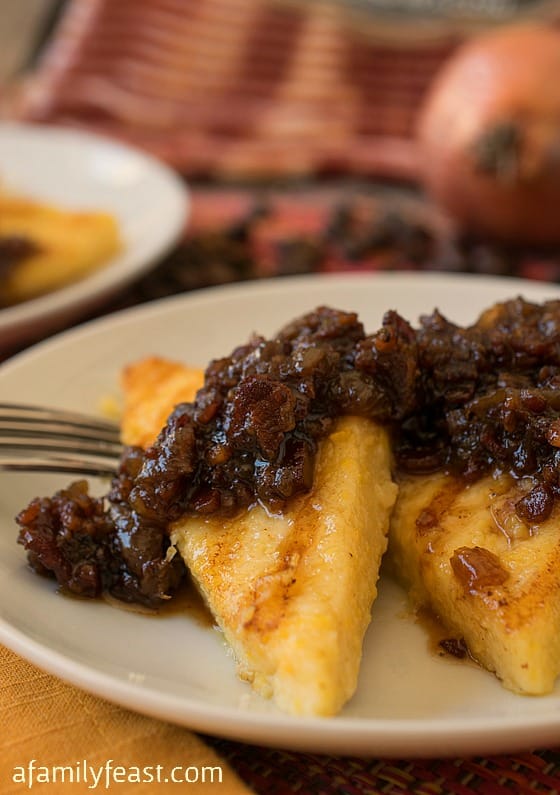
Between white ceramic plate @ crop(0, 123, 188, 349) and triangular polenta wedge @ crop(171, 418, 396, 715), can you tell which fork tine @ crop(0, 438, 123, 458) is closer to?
triangular polenta wedge @ crop(171, 418, 396, 715)

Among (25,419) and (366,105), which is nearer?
(25,419)

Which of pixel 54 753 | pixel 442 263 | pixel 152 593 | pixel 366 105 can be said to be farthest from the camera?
pixel 366 105

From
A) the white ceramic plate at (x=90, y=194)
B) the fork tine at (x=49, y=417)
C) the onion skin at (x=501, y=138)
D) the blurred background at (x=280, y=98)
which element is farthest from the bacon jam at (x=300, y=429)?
the blurred background at (x=280, y=98)

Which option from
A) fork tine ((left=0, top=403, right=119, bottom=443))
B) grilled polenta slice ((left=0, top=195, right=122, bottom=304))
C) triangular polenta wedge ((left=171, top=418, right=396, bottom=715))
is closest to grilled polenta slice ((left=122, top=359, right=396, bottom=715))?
triangular polenta wedge ((left=171, top=418, right=396, bottom=715))

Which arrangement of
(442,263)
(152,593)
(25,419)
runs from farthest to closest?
(442,263)
(25,419)
(152,593)

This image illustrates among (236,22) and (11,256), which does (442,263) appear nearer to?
(11,256)

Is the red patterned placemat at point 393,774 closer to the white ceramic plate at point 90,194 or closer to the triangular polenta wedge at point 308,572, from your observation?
the triangular polenta wedge at point 308,572

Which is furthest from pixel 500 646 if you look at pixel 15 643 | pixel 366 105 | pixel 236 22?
pixel 236 22
